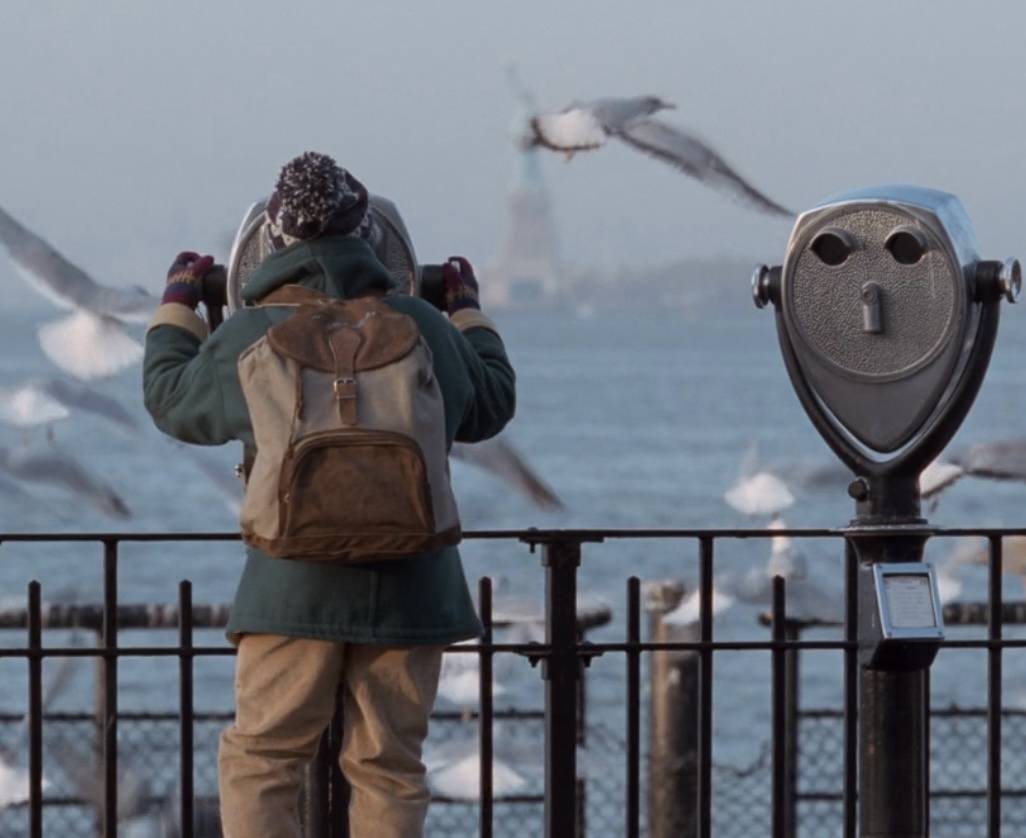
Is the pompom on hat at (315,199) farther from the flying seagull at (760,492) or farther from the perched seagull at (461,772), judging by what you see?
the flying seagull at (760,492)

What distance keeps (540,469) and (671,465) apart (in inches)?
103

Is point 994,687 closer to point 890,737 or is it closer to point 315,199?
point 890,737

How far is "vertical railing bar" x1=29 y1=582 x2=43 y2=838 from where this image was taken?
14.7 feet

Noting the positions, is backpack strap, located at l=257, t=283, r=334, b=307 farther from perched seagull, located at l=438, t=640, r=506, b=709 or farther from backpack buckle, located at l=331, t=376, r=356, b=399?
perched seagull, located at l=438, t=640, r=506, b=709

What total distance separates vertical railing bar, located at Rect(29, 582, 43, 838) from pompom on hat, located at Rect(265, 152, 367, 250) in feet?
3.22

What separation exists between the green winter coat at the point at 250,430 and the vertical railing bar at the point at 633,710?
71 centimetres

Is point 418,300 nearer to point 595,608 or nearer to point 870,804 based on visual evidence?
point 870,804

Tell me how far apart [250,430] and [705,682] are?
1.32 meters

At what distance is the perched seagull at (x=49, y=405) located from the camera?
968cm

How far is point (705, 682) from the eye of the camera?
4.71 metres

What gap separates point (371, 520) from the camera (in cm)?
364

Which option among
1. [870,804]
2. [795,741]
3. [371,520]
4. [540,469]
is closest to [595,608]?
[795,741]

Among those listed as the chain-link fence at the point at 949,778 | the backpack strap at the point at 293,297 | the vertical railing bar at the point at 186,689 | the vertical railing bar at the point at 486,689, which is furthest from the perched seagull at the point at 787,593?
the backpack strap at the point at 293,297

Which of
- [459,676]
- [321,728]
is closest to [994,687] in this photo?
[321,728]
